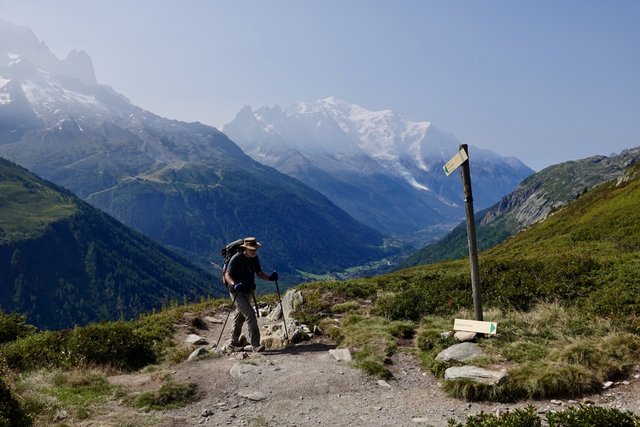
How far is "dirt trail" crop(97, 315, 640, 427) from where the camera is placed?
10.5 meters

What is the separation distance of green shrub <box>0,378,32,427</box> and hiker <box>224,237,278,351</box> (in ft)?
24.7

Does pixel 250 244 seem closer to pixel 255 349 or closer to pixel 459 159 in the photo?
pixel 255 349

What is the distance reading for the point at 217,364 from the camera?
1497 centimetres

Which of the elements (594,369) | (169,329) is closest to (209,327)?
(169,329)

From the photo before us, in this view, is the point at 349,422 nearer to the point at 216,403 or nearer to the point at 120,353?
the point at 216,403

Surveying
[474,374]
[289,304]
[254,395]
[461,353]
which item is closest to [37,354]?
[254,395]

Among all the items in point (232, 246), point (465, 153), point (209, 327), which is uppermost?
point (465, 153)

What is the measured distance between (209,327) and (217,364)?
8.22 m

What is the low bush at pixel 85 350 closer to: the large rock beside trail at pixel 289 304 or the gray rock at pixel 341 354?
the gray rock at pixel 341 354

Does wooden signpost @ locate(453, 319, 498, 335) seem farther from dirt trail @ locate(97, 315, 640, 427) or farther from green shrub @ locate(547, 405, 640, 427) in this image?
A: green shrub @ locate(547, 405, 640, 427)

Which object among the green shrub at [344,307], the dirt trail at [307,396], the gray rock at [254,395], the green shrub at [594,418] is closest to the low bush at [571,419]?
the green shrub at [594,418]

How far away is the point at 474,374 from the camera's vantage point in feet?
38.8

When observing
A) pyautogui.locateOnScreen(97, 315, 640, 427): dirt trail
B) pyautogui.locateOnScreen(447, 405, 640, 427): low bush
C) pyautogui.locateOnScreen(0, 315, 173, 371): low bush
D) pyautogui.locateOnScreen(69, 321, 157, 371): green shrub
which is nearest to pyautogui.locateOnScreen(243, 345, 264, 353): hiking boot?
pyautogui.locateOnScreen(97, 315, 640, 427): dirt trail

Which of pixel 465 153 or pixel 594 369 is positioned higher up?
pixel 465 153
